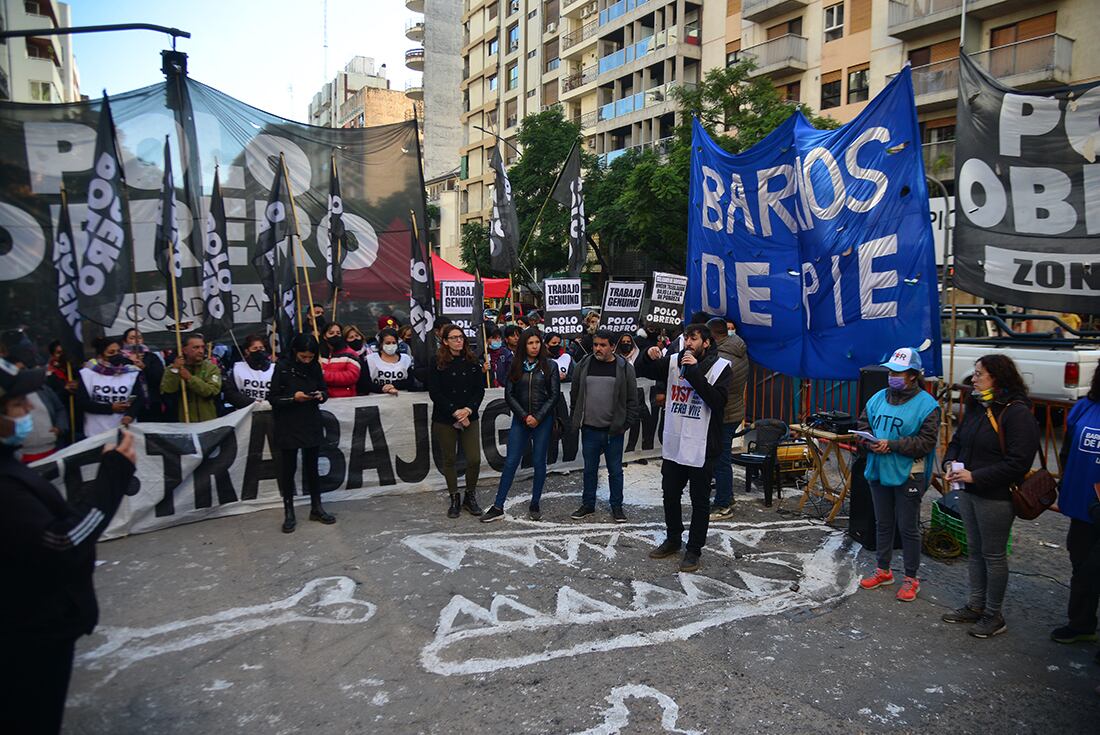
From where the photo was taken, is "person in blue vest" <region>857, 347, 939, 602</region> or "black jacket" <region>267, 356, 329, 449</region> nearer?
"person in blue vest" <region>857, 347, 939, 602</region>

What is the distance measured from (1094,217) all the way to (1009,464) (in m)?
2.50

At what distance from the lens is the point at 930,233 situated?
21.1 ft

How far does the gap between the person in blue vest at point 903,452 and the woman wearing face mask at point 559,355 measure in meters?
5.09

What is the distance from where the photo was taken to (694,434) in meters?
6.09

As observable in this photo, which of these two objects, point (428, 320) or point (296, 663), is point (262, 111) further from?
point (296, 663)

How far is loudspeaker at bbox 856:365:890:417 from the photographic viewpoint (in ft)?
21.7

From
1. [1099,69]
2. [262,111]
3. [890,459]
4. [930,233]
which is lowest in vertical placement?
[890,459]

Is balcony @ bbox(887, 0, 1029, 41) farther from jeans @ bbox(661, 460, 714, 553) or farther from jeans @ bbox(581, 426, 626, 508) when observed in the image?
jeans @ bbox(661, 460, 714, 553)

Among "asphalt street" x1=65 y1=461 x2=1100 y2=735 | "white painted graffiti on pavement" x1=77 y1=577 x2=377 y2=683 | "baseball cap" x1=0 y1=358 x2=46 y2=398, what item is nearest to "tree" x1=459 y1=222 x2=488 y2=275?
"asphalt street" x1=65 y1=461 x2=1100 y2=735

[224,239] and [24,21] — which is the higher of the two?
[24,21]

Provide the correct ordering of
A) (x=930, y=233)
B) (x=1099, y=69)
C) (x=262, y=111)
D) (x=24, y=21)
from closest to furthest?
(x=930, y=233) → (x=262, y=111) → (x=1099, y=69) → (x=24, y=21)

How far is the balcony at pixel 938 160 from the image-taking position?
2490cm

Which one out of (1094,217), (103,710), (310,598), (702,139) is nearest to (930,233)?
(1094,217)

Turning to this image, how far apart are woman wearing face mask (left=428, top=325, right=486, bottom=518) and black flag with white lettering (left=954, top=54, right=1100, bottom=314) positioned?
4490 millimetres
